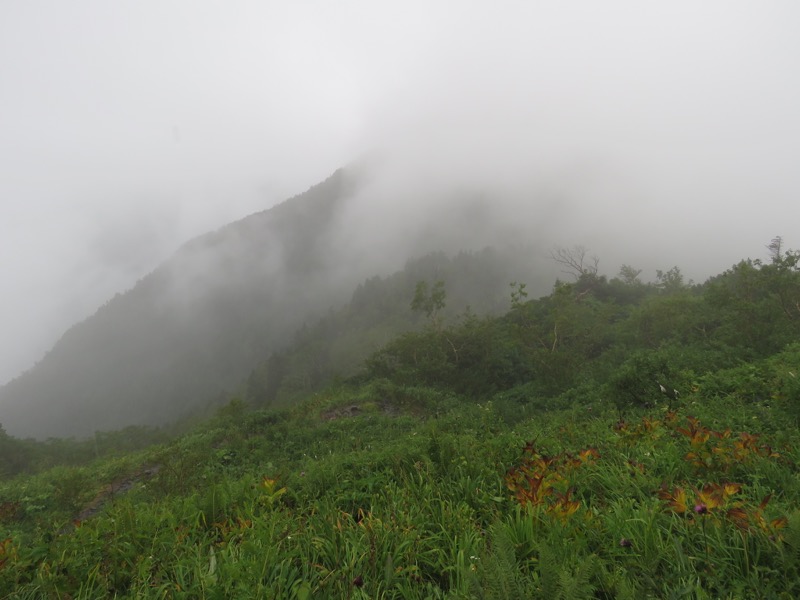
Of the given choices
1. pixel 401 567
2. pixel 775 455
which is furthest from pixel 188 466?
pixel 775 455

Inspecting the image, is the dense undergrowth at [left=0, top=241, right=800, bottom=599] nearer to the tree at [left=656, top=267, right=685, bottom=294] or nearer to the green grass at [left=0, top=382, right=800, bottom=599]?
the green grass at [left=0, top=382, right=800, bottom=599]

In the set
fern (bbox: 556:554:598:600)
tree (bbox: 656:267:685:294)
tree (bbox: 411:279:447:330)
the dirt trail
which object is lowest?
tree (bbox: 656:267:685:294)

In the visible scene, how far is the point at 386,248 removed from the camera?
172750mm

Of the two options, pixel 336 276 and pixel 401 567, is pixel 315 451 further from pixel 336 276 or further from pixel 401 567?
pixel 336 276

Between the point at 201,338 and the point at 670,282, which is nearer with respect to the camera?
the point at 670,282

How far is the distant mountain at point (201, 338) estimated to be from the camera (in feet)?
423

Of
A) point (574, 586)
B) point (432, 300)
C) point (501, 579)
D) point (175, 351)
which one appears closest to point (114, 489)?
point (501, 579)

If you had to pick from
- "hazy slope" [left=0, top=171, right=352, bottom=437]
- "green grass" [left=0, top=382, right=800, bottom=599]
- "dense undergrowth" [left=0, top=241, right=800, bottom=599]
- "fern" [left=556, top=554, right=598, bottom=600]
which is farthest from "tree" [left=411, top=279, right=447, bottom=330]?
"hazy slope" [left=0, top=171, right=352, bottom=437]

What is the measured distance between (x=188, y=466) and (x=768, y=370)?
1378cm

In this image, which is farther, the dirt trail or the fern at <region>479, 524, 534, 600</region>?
the dirt trail

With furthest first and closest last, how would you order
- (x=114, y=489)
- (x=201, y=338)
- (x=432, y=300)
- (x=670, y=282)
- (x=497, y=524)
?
1. (x=201, y=338)
2. (x=670, y=282)
3. (x=432, y=300)
4. (x=114, y=489)
5. (x=497, y=524)

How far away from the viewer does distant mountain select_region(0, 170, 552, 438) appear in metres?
129

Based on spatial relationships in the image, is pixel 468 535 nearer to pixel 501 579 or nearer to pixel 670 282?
pixel 501 579

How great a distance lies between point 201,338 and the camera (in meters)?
159
